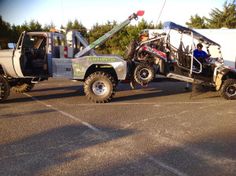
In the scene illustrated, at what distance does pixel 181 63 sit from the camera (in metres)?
10.3

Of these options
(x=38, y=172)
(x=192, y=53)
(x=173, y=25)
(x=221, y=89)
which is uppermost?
(x=173, y=25)

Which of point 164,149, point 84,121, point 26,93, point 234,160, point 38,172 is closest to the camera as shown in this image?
point 38,172

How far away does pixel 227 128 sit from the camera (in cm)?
687

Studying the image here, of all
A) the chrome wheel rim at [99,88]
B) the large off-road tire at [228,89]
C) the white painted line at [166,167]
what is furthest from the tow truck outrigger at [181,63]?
the white painted line at [166,167]

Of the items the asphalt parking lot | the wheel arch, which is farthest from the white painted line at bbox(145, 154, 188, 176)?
the wheel arch

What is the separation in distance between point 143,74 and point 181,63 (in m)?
1.31

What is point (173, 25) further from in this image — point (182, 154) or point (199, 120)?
point (182, 154)

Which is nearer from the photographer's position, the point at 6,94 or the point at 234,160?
the point at 234,160

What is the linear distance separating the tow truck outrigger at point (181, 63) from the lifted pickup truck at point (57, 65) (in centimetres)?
96

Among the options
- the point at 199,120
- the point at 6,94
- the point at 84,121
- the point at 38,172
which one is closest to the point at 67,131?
the point at 84,121

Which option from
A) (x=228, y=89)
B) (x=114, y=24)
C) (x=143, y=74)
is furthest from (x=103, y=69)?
(x=114, y=24)

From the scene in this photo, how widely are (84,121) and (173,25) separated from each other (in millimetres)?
4565

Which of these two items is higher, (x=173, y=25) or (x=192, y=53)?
(x=173, y=25)

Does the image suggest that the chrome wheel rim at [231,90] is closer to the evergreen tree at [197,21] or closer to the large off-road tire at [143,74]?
the large off-road tire at [143,74]
